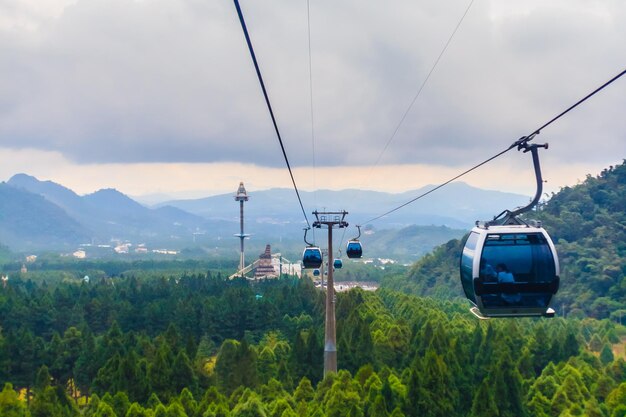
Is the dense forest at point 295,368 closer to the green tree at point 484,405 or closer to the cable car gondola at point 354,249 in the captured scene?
the green tree at point 484,405


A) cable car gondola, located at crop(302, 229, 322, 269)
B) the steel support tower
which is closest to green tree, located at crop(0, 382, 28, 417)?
the steel support tower

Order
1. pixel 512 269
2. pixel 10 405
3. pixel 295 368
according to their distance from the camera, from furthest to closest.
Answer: pixel 295 368 < pixel 10 405 < pixel 512 269

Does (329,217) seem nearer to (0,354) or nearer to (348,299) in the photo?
(0,354)

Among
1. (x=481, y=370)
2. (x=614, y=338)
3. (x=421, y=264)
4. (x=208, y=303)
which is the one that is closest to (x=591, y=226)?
(x=421, y=264)

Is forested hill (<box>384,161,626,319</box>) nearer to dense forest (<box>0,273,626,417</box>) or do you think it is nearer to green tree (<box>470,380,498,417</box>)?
dense forest (<box>0,273,626,417</box>)

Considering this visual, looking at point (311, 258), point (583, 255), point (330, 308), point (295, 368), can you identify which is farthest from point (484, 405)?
point (583, 255)

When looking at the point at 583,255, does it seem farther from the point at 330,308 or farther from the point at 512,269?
the point at 512,269
